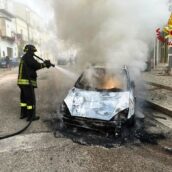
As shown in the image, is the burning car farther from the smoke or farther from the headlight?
the smoke

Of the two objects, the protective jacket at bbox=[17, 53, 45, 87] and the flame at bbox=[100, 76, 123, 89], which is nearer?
the flame at bbox=[100, 76, 123, 89]

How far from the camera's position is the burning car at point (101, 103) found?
5.09 m

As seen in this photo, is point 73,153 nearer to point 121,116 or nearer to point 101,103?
point 121,116

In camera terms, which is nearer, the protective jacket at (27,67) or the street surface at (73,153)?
the street surface at (73,153)

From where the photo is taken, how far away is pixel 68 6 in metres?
9.25

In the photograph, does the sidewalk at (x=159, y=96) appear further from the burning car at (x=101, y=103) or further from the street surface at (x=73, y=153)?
the burning car at (x=101, y=103)

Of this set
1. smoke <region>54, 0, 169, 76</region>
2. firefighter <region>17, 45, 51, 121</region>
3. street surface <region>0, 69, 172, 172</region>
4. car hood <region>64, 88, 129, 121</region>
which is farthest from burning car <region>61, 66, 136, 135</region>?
firefighter <region>17, 45, 51, 121</region>

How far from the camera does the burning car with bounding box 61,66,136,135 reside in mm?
5094

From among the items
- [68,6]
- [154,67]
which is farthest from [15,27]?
[68,6]

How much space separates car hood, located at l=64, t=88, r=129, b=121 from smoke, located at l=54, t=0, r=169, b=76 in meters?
1.77

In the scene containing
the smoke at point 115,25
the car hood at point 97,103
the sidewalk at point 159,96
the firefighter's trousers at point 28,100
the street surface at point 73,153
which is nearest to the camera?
the street surface at point 73,153

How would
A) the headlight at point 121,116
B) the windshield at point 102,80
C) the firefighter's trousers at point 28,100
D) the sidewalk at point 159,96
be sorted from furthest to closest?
the sidewalk at point 159,96
the firefighter's trousers at point 28,100
the windshield at point 102,80
the headlight at point 121,116

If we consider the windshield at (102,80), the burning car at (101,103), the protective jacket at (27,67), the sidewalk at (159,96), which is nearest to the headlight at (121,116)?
the burning car at (101,103)

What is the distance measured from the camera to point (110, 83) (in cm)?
636
